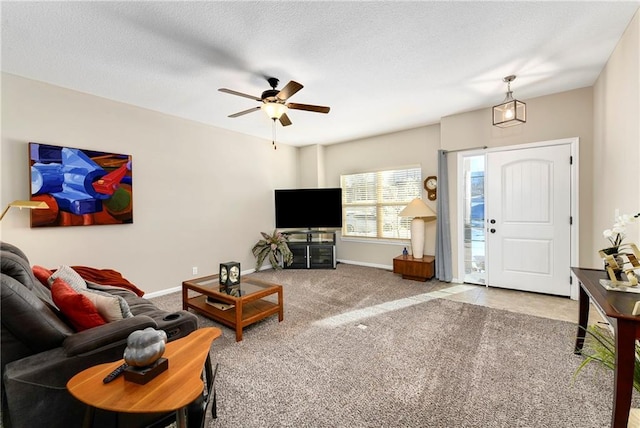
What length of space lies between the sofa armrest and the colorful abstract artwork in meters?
2.40

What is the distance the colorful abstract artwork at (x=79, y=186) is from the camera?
2.94 m

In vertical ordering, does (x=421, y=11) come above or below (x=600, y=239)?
above

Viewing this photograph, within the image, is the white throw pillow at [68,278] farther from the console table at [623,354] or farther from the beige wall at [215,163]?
the console table at [623,354]

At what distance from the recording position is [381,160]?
5.45 meters

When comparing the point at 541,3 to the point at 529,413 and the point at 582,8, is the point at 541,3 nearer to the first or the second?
the point at 582,8

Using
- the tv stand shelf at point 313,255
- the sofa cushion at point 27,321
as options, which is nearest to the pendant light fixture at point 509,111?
the tv stand shelf at point 313,255

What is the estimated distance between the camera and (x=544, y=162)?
3666mm

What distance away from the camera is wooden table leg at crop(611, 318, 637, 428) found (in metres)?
1.30

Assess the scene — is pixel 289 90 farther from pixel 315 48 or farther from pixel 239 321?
pixel 239 321

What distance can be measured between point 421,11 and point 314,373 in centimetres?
280

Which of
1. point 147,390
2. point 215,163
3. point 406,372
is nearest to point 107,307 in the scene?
point 147,390

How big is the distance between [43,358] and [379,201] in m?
5.02

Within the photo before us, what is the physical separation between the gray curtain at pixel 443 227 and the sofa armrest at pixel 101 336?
13.4 ft

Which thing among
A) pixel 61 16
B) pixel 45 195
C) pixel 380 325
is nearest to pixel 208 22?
pixel 61 16
